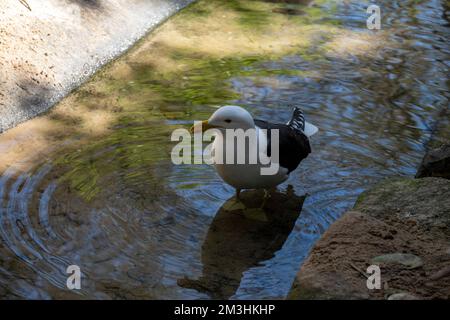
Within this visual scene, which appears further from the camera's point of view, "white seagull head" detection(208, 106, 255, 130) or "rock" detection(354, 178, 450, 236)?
"white seagull head" detection(208, 106, 255, 130)

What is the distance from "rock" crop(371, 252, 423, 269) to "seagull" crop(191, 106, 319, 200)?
1335mm

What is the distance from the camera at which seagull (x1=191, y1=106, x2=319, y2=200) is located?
17.0 ft

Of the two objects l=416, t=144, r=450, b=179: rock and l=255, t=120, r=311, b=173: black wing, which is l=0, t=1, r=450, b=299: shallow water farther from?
l=416, t=144, r=450, b=179: rock

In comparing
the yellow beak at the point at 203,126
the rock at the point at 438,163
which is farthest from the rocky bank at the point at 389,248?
the yellow beak at the point at 203,126

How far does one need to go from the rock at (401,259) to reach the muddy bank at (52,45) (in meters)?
3.64

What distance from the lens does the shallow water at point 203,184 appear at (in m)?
4.70

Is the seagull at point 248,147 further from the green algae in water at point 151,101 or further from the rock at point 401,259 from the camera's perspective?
the rock at point 401,259

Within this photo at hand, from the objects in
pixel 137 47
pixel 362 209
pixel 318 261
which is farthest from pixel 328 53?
pixel 318 261

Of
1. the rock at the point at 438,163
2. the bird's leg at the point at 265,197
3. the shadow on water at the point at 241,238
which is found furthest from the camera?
the bird's leg at the point at 265,197

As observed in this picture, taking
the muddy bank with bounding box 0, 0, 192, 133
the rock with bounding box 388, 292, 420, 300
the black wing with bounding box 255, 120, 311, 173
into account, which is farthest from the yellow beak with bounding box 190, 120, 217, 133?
the muddy bank with bounding box 0, 0, 192, 133

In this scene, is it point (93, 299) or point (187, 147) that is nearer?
point (93, 299)
